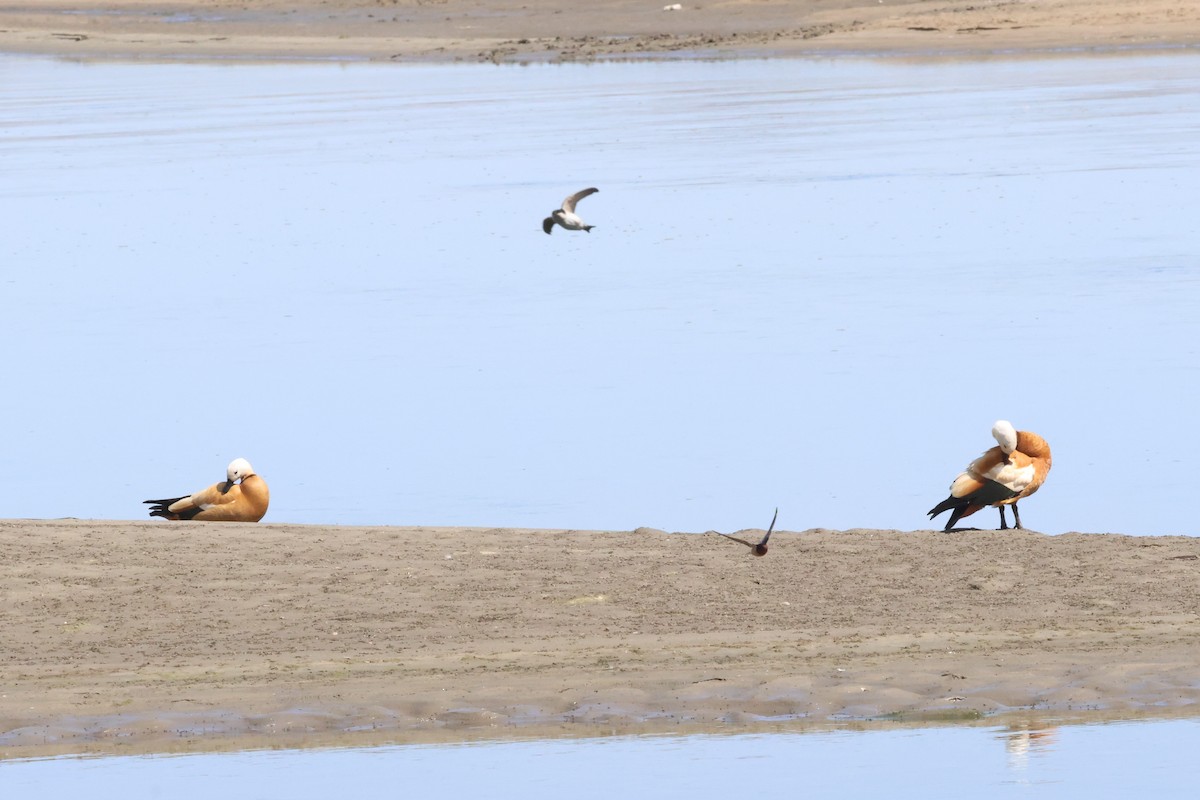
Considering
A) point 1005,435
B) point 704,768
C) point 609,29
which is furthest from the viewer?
point 609,29

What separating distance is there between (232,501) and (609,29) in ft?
128

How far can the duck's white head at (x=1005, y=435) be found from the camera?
36.2 feet

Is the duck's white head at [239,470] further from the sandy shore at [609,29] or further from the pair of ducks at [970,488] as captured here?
the sandy shore at [609,29]

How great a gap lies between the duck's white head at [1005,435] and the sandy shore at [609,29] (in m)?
31.5

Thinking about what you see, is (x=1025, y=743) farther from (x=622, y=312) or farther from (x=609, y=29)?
(x=609, y=29)

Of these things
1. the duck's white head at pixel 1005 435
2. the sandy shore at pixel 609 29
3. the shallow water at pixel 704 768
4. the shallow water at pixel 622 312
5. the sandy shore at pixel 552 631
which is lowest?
the shallow water at pixel 704 768

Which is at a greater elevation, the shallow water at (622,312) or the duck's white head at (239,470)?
the shallow water at (622,312)

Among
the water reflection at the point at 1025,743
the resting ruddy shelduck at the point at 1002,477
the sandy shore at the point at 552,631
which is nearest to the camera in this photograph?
the water reflection at the point at 1025,743

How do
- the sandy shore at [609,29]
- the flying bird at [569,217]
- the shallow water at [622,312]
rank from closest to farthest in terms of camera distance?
the shallow water at [622,312] < the flying bird at [569,217] < the sandy shore at [609,29]

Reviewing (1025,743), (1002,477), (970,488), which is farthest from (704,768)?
(1002,477)

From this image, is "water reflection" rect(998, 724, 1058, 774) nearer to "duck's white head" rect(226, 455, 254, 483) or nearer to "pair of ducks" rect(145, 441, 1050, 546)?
"pair of ducks" rect(145, 441, 1050, 546)

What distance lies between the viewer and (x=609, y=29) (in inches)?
1925

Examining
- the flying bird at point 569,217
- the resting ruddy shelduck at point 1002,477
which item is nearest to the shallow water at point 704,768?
the resting ruddy shelduck at point 1002,477

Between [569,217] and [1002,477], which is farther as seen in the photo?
[569,217]
